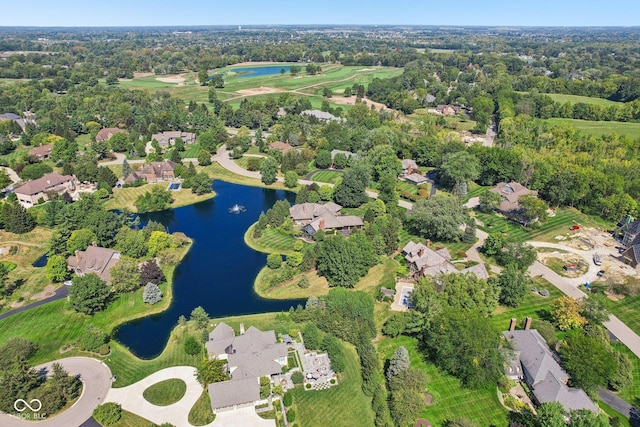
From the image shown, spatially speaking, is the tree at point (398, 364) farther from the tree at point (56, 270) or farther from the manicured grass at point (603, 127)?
the manicured grass at point (603, 127)

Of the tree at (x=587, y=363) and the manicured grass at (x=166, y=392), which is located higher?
the tree at (x=587, y=363)

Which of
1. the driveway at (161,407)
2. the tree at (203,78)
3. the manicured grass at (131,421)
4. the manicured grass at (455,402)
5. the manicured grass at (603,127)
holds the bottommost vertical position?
the manicured grass at (455,402)

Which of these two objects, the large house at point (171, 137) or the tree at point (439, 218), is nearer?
the tree at point (439, 218)

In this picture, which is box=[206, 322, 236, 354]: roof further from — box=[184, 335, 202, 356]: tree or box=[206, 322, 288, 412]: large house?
box=[184, 335, 202, 356]: tree

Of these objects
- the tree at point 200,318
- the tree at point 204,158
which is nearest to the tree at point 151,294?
the tree at point 200,318

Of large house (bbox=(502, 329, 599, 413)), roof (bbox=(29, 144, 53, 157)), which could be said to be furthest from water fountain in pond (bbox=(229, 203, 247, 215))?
roof (bbox=(29, 144, 53, 157))

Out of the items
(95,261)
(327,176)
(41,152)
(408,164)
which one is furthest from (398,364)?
(41,152)

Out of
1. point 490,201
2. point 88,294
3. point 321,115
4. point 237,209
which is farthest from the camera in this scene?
point 321,115

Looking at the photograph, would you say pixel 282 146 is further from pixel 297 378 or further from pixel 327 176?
pixel 297 378
